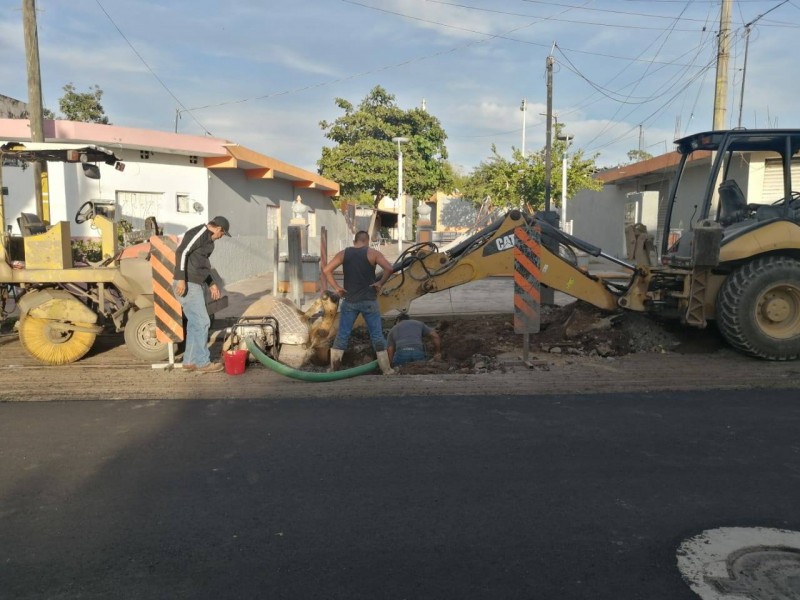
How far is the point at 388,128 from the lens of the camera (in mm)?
36688

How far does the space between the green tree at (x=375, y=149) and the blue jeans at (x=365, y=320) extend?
29.2 metres

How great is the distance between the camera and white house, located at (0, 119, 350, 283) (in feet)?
50.7

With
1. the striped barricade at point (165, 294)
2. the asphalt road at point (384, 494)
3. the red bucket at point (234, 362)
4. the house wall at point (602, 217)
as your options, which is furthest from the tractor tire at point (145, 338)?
the house wall at point (602, 217)

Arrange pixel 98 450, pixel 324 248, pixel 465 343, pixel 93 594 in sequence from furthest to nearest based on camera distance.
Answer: pixel 324 248 < pixel 465 343 < pixel 98 450 < pixel 93 594

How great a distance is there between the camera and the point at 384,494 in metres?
4.27

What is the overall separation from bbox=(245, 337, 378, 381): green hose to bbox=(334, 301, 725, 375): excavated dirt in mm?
536

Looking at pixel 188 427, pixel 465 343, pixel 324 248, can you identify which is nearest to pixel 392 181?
pixel 324 248

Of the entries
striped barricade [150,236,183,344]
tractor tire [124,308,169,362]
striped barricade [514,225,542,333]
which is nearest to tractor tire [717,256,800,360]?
striped barricade [514,225,542,333]

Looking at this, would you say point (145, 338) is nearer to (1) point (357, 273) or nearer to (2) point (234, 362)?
(2) point (234, 362)

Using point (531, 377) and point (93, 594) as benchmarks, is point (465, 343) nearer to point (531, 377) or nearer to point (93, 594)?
point (531, 377)

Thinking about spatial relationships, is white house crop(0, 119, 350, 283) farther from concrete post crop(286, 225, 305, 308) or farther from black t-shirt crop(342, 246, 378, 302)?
black t-shirt crop(342, 246, 378, 302)

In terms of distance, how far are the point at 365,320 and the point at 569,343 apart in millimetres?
2877

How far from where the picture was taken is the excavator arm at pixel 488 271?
8164 mm

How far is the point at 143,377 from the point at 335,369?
221 centimetres
